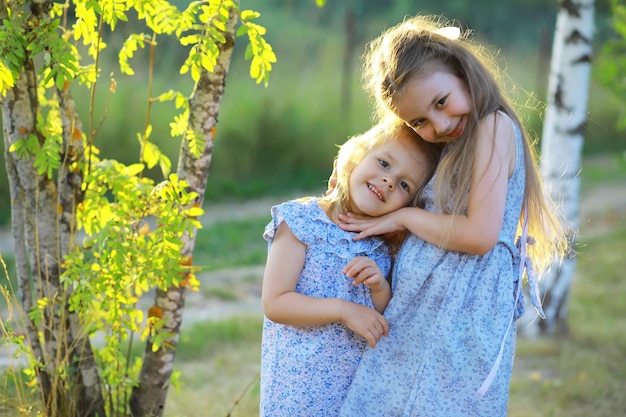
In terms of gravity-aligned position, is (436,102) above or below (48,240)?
above

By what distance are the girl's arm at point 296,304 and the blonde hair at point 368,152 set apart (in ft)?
0.61

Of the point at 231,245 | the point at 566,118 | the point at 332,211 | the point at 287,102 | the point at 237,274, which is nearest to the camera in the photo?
the point at 332,211

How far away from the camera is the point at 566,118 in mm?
5586

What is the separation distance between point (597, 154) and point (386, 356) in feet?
37.5

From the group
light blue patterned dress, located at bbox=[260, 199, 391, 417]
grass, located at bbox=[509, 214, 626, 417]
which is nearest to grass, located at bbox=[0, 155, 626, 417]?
grass, located at bbox=[509, 214, 626, 417]

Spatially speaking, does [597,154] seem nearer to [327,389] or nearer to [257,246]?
[257,246]

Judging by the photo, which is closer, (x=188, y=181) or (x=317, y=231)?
(x=317, y=231)

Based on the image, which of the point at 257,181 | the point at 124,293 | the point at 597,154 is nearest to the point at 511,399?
the point at 124,293

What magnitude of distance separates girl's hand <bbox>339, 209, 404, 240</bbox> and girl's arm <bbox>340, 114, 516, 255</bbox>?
0.08m

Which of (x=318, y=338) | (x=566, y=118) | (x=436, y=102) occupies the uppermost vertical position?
(x=436, y=102)

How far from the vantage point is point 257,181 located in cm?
984

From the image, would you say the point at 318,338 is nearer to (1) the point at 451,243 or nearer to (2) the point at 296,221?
(2) the point at 296,221

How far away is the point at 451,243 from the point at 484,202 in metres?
0.14

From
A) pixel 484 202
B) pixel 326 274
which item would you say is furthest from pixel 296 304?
pixel 484 202
